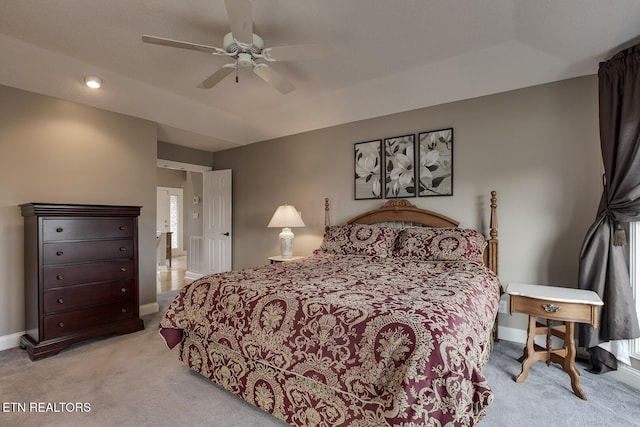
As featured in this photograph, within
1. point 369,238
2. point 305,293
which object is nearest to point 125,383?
point 305,293

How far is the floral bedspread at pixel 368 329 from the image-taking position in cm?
121

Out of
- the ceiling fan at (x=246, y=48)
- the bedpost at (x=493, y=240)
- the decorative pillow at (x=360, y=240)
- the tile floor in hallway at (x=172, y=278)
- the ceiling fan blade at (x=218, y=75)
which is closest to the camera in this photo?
the ceiling fan at (x=246, y=48)

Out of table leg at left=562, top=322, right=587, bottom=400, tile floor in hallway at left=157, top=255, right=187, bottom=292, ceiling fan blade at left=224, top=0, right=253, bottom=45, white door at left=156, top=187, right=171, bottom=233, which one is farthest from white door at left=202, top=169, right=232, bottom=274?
Result: table leg at left=562, top=322, right=587, bottom=400

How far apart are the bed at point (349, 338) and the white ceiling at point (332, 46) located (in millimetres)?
1757

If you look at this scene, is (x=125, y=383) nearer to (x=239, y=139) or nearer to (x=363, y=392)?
(x=363, y=392)

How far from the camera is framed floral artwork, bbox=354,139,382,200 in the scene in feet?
12.4

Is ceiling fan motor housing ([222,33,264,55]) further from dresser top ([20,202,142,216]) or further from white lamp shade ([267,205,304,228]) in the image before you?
white lamp shade ([267,205,304,228])

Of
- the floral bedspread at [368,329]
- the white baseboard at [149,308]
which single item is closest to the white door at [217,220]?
the white baseboard at [149,308]

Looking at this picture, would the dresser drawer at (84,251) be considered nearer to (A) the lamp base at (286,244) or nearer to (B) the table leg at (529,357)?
(A) the lamp base at (286,244)

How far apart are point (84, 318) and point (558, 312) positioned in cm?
391

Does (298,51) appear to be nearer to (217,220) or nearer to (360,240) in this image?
A: (360,240)

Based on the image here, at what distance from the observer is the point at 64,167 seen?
320 cm

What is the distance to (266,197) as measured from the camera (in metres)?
4.87

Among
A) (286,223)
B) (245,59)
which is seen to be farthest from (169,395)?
(245,59)
